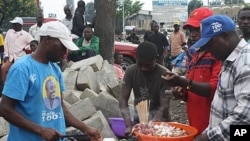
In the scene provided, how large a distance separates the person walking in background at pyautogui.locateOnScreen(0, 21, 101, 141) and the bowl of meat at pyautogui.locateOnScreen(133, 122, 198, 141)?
637 mm

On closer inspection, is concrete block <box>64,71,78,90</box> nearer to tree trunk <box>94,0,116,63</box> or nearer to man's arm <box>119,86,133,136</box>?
tree trunk <box>94,0,116,63</box>

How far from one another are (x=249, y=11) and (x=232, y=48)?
283 cm

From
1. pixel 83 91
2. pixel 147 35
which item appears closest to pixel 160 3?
pixel 147 35

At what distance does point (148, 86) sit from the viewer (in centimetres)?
402

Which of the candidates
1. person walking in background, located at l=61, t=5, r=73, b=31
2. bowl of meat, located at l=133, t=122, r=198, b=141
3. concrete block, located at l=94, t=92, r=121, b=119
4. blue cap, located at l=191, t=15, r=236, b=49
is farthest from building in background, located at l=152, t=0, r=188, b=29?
blue cap, located at l=191, t=15, r=236, b=49

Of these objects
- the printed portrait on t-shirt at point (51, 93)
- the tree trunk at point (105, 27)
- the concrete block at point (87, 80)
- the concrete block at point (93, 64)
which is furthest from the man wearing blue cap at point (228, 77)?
the tree trunk at point (105, 27)

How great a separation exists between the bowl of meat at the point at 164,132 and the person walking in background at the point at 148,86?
0.50 m

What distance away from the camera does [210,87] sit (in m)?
3.34

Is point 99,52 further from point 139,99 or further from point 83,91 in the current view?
point 139,99

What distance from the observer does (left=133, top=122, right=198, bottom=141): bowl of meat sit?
302cm

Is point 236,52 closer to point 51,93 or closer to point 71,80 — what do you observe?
point 51,93

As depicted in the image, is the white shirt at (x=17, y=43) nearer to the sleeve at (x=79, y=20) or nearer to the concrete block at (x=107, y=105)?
the sleeve at (x=79, y=20)

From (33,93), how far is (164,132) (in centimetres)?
105

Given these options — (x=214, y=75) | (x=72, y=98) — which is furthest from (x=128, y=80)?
(x=72, y=98)
